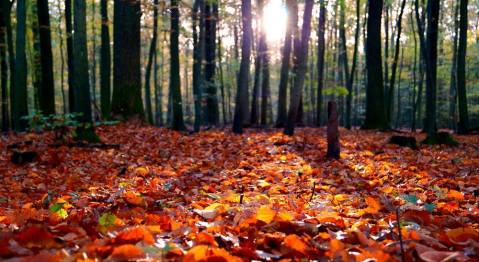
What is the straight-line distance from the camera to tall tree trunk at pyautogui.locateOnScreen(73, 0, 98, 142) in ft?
28.5

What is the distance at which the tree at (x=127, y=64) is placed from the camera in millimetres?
12602

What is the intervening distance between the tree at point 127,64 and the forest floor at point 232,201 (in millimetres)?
1376

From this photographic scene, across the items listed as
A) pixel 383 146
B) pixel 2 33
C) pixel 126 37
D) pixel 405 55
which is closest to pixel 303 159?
pixel 383 146

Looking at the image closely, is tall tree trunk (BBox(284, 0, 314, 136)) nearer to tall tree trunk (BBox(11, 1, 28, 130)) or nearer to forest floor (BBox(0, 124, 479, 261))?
forest floor (BBox(0, 124, 479, 261))

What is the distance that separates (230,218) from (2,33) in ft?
65.3

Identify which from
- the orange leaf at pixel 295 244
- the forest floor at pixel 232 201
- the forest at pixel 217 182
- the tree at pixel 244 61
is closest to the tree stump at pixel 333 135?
the forest at pixel 217 182

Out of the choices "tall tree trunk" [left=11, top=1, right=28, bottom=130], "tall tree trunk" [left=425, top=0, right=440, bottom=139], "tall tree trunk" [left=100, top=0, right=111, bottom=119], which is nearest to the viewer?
"tall tree trunk" [left=425, top=0, right=440, bottom=139]

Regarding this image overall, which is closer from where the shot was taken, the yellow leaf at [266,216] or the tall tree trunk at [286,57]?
the yellow leaf at [266,216]

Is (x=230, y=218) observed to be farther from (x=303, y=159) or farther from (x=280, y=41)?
(x=280, y=41)

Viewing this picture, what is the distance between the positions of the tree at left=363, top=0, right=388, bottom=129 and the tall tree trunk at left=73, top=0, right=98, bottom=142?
976 cm

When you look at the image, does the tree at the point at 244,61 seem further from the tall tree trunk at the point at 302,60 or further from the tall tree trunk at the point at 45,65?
Result: the tall tree trunk at the point at 45,65

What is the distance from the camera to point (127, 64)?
12.9m

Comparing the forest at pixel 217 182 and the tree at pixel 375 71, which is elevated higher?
the tree at pixel 375 71

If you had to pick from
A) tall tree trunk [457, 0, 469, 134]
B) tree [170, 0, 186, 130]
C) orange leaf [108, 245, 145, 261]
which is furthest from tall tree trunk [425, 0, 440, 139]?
orange leaf [108, 245, 145, 261]
